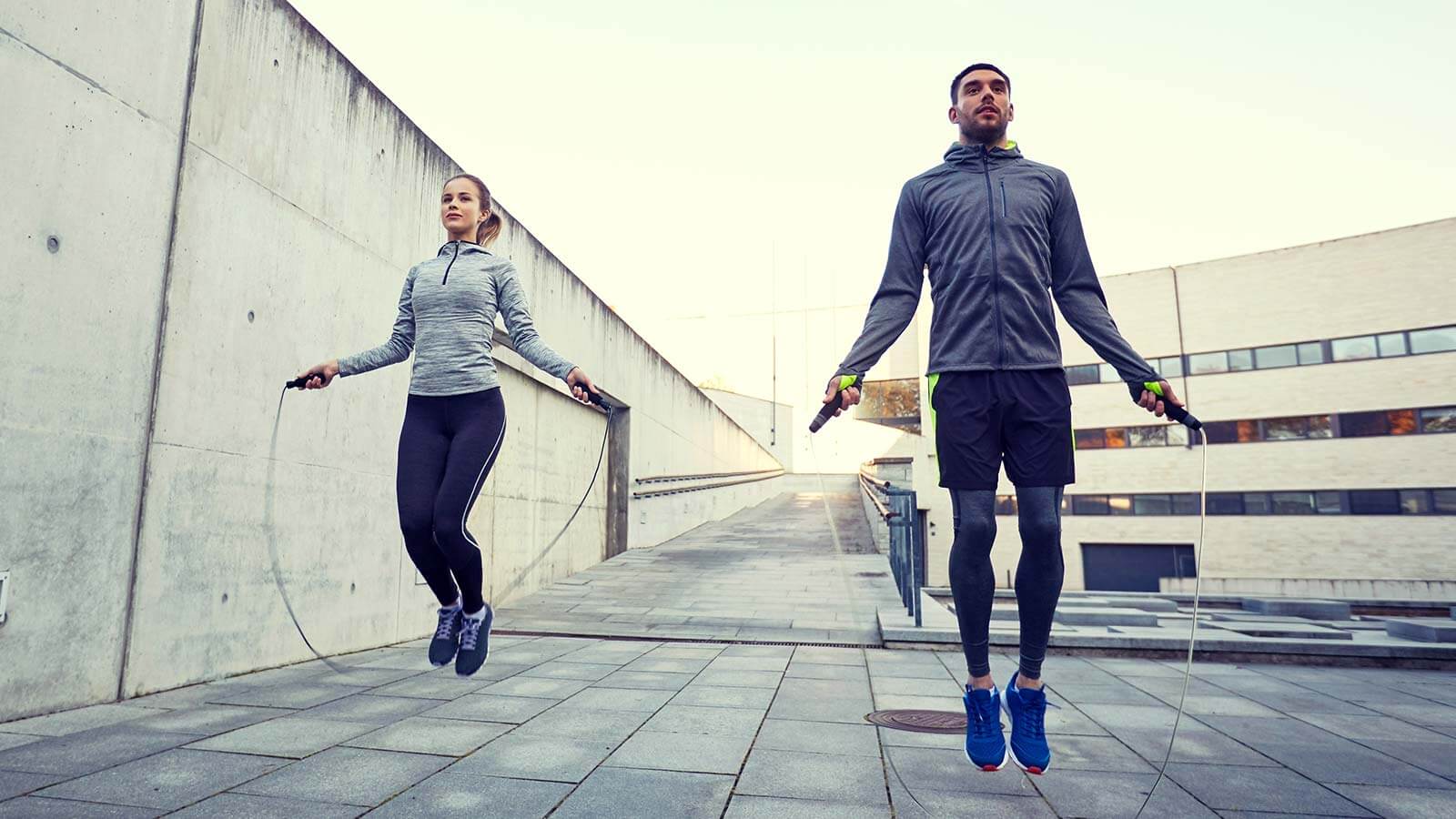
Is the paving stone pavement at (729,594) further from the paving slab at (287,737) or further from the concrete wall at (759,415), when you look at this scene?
the concrete wall at (759,415)

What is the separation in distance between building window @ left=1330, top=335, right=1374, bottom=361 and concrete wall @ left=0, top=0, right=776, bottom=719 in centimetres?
2903

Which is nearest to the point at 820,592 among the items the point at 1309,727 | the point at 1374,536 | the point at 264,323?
the point at 1309,727

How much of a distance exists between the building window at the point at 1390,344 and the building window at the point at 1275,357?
7.20 ft

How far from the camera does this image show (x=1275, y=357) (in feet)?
85.4

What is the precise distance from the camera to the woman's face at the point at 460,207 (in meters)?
3.32

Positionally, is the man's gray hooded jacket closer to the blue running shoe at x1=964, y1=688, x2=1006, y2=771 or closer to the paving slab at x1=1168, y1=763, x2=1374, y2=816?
the blue running shoe at x1=964, y1=688, x2=1006, y2=771

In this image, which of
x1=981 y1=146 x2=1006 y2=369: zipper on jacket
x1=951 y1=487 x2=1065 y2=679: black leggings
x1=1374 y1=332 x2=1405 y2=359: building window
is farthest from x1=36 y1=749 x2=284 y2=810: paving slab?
x1=1374 y1=332 x2=1405 y2=359: building window

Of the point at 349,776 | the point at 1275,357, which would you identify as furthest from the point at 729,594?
the point at 1275,357

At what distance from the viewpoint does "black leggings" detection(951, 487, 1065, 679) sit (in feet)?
7.90

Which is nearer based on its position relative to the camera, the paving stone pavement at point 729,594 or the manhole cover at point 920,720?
the manhole cover at point 920,720

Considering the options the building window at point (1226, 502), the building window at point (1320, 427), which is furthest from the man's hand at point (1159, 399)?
the building window at point (1320, 427)

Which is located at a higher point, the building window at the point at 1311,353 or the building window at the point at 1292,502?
the building window at the point at 1311,353

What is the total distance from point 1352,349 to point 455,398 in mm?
30540

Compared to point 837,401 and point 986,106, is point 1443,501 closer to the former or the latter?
point 986,106
